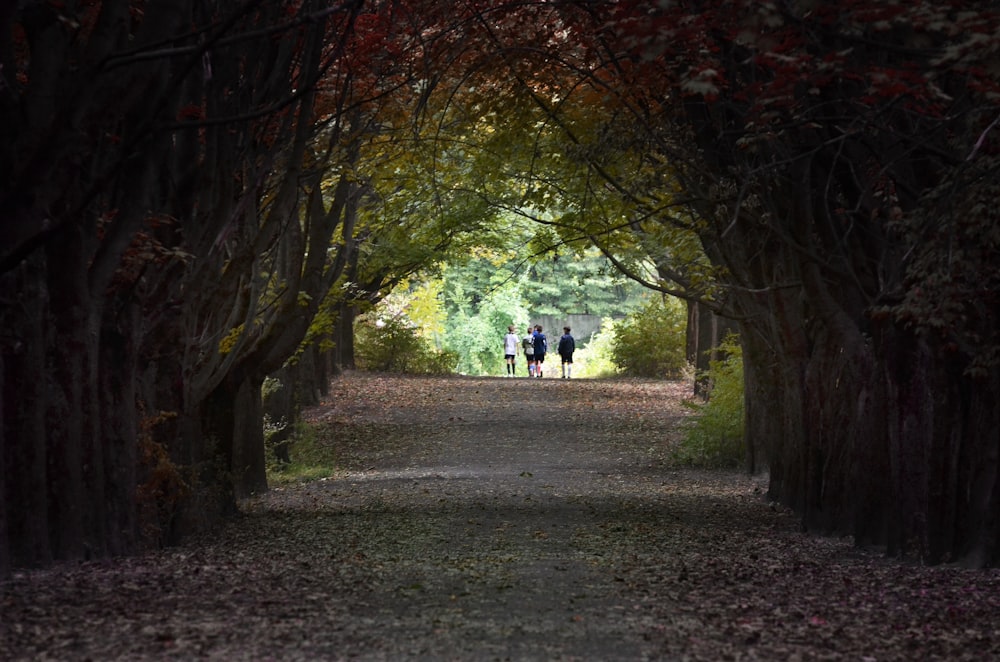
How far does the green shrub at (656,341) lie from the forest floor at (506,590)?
89.4 feet

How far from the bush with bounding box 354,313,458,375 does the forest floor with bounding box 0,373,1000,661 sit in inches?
1015

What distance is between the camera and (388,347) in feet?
141

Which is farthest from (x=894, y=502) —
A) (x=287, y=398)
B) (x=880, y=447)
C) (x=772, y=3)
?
(x=287, y=398)

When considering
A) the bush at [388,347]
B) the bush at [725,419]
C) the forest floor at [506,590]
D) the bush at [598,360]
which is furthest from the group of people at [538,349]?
the forest floor at [506,590]

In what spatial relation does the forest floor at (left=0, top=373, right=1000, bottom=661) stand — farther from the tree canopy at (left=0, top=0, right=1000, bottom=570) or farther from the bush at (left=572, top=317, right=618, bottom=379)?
the bush at (left=572, top=317, right=618, bottom=379)

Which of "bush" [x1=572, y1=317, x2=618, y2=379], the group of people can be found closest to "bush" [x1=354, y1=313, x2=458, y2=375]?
the group of people

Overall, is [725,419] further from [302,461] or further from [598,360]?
[598,360]

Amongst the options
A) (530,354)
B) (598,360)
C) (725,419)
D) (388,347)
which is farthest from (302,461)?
(598,360)

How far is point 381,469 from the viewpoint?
22.9 metres

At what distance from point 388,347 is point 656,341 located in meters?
9.04

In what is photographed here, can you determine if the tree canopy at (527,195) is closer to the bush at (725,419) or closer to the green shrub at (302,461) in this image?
the green shrub at (302,461)

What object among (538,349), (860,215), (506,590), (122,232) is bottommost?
(506,590)

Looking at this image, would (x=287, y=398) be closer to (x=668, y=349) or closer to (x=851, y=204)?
(x=851, y=204)

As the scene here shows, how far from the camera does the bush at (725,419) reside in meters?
21.8
